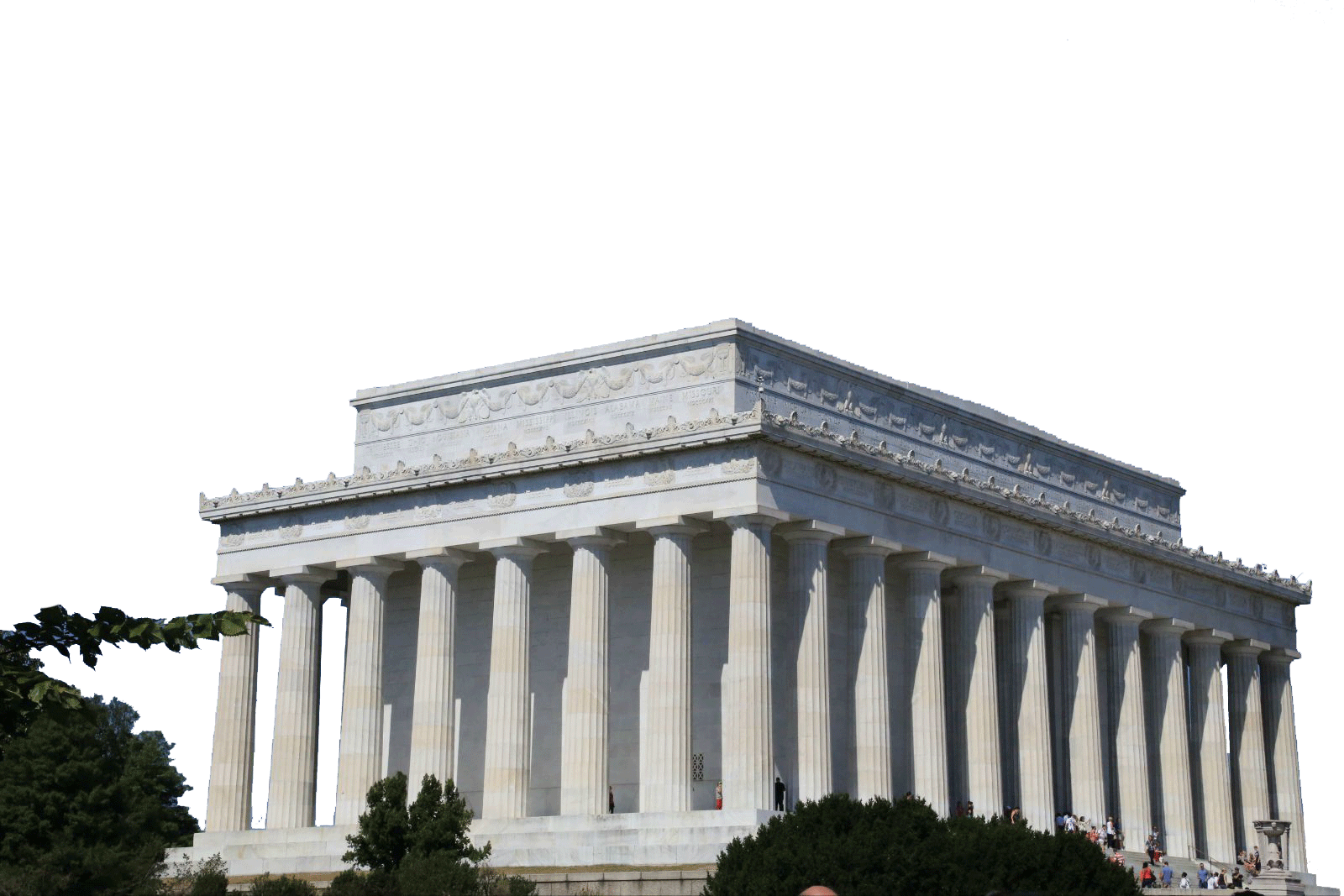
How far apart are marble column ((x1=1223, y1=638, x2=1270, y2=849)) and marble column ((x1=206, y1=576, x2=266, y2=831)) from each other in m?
43.0

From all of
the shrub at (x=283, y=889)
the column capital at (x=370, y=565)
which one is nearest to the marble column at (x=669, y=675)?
the column capital at (x=370, y=565)

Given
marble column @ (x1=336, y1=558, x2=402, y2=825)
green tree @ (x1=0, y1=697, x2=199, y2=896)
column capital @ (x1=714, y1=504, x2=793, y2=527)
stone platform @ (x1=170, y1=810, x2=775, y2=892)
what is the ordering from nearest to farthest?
1. stone platform @ (x1=170, y1=810, x2=775, y2=892)
2. column capital @ (x1=714, y1=504, x2=793, y2=527)
3. green tree @ (x1=0, y1=697, x2=199, y2=896)
4. marble column @ (x1=336, y1=558, x2=402, y2=825)

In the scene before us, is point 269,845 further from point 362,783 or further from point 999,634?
point 999,634

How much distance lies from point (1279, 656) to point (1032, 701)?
23038mm

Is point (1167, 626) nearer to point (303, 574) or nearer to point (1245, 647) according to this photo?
point (1245, 647)

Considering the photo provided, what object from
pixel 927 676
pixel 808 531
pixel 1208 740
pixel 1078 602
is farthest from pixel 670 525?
pixel 1208 740

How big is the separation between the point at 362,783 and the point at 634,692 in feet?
33.1

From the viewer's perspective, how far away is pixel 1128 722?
8894 cm

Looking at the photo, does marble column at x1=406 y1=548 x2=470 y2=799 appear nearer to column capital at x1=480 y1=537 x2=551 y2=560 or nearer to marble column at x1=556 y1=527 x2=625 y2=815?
column capital at x1=480 y1=537 x2=551 y2=560

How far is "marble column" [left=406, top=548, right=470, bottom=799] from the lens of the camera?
76.1 m

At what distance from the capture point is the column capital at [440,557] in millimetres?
77438

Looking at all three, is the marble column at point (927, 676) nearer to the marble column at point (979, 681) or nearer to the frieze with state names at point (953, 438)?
the marble column at point (979, 681)

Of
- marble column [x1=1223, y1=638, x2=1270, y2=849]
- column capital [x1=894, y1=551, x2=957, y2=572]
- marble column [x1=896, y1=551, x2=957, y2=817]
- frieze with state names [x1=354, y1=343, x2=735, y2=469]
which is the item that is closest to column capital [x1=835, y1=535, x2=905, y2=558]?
column capital [x1=894, y1=551, x2=957, y2=572]

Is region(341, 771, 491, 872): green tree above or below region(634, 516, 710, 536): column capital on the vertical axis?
below
